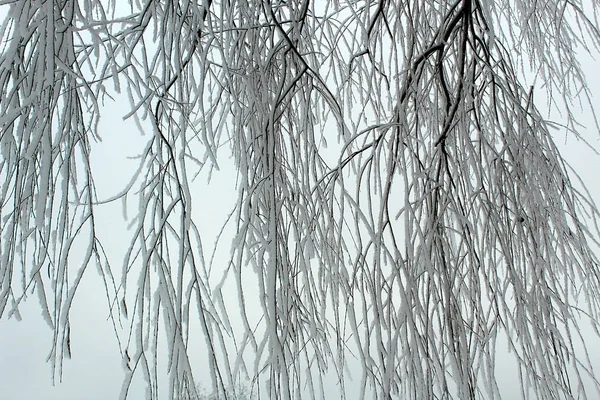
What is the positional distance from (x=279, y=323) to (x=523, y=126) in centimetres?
62

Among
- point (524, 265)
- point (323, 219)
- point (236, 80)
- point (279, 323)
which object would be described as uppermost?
point (236, 80)

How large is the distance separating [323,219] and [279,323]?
0.30 meters

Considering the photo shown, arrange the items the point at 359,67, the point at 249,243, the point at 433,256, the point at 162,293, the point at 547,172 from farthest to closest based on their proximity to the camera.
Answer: the point at 359,67, the point at 547,172, the point at 433,256, the point at 249,243, the point at 162,293

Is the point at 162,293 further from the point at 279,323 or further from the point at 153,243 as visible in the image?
the point at 279,323

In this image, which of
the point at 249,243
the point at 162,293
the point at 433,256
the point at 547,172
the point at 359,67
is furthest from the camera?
the point at 359,67

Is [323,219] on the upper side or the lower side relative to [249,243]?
upper

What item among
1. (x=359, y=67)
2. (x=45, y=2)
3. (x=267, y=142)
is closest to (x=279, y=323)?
(x=267, y=142)

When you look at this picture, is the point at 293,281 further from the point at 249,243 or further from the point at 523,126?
the point at 523,126

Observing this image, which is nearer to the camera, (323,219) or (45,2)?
(45,2)

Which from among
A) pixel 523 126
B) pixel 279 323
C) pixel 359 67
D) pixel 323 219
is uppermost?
pixel 359 67

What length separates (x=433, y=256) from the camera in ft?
3.36

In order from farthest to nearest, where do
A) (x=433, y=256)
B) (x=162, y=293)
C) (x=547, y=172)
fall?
(x=547, y=172), (x=433, y=256), (x=162, y=293)

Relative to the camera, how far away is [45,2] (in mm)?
875

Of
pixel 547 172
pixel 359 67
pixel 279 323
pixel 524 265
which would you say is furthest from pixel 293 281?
pixel 359 67
